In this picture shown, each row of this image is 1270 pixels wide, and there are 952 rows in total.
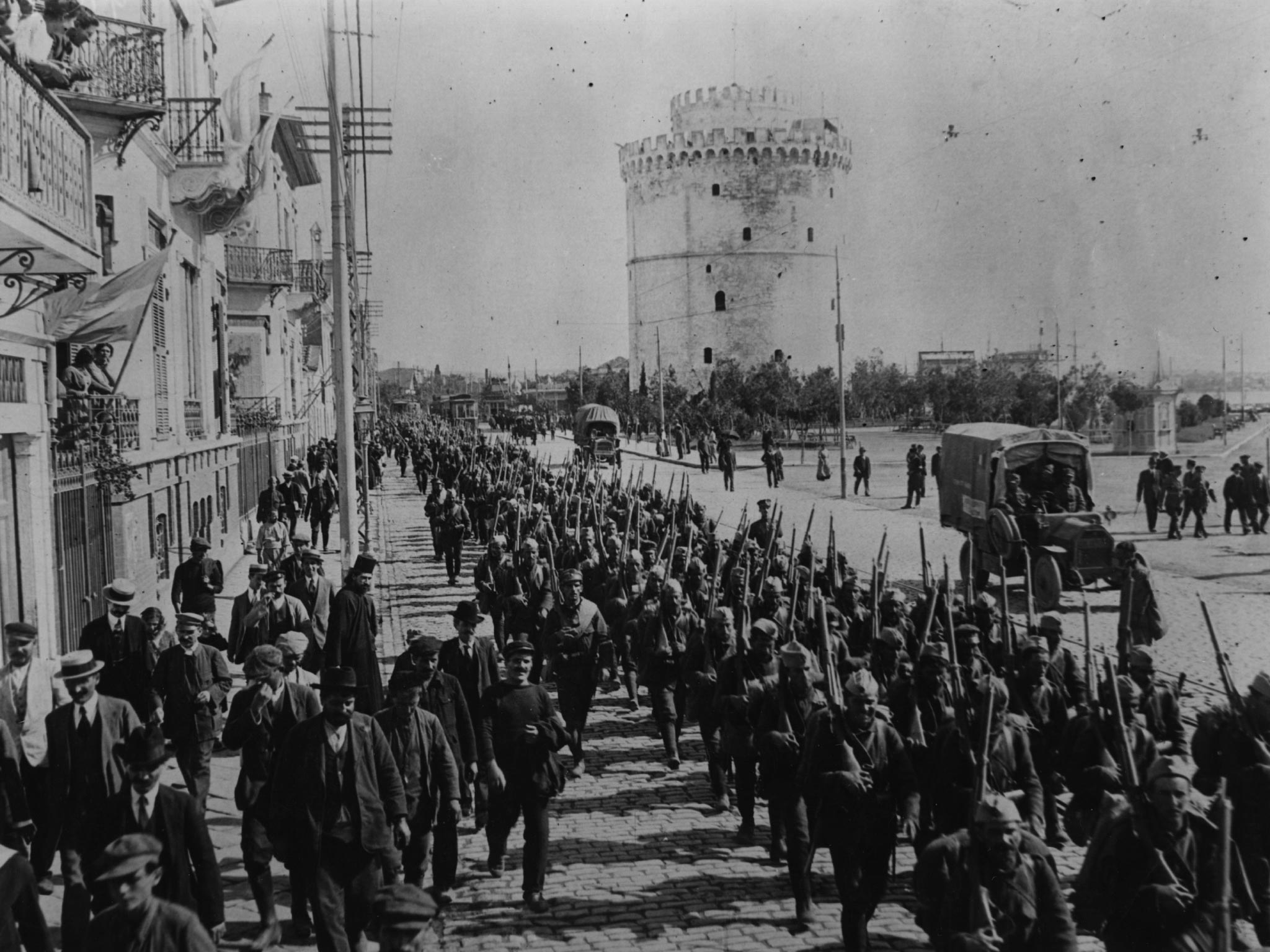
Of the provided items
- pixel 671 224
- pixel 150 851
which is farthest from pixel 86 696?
pixel 671 224

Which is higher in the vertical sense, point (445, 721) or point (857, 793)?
point (445, 721)

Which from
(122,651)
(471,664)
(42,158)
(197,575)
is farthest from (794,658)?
(197,575)

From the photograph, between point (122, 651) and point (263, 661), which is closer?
point (263, 661)

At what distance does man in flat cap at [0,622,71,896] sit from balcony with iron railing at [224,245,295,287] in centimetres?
2743

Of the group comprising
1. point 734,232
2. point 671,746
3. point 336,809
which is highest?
point 734,232

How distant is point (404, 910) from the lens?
11.6ft

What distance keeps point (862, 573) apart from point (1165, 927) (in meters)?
14.1

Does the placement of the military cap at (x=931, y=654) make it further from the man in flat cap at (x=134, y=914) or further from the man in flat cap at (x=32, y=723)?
the man in flat cap at (x=32, y=723)

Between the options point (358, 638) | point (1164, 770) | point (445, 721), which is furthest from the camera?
point (358, 638)

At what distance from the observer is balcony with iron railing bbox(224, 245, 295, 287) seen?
33344mm

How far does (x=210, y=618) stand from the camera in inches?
403

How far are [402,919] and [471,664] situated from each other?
4220 mm

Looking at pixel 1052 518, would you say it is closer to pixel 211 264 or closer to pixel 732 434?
pixel 211 264

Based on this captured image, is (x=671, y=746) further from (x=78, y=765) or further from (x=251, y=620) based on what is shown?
(x=78, y=765)
